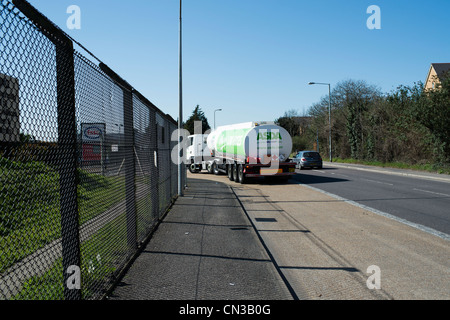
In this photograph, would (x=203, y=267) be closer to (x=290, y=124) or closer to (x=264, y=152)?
(x=264, y=152)

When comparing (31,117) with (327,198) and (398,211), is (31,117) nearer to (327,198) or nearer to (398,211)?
(398,211)

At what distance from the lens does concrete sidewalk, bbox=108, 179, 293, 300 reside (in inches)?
160

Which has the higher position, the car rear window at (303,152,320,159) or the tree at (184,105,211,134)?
the tree at (184,105,211,134)

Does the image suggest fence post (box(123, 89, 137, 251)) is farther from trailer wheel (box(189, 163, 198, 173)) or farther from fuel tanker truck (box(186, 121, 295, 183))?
trailer wheel (box(189, 163, 198, 173))

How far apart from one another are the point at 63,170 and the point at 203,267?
2505 mm

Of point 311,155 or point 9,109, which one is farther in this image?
point 311,155

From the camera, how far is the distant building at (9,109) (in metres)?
2.17

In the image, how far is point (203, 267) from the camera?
4953 millimetres

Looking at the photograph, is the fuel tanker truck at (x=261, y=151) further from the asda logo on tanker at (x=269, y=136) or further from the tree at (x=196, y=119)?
the tree at (x=196, y=119)

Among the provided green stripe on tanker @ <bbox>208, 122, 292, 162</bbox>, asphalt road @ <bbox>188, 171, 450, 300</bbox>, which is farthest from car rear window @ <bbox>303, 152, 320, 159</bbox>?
asphalt road @ <bbox>188, 171, 450, 300</bbox>

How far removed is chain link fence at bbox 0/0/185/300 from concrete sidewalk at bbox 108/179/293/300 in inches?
12.8

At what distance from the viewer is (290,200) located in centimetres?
1303

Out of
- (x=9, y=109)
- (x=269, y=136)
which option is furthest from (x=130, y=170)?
(x=269, y=136)

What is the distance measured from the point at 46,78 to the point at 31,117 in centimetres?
41
